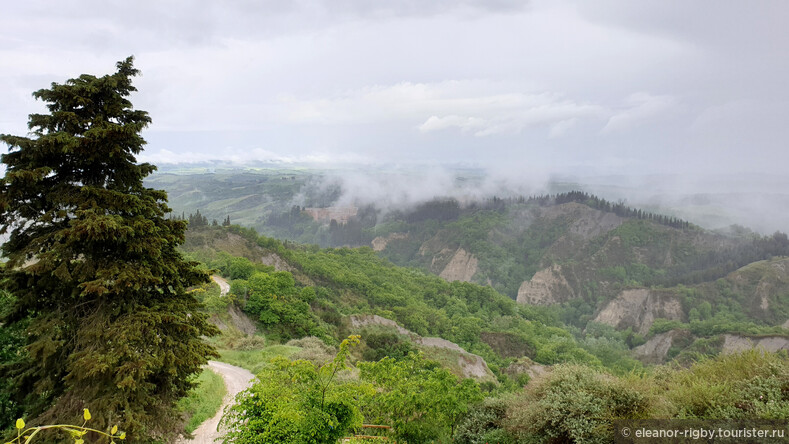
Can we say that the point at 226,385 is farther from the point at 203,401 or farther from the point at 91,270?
the point at 91,270

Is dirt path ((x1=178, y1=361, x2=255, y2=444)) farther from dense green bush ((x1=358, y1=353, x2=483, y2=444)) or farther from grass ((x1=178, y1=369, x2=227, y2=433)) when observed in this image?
dense green bush ((x1=358, y1=353, x2=483, y2=444))

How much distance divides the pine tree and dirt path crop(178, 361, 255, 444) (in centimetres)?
271

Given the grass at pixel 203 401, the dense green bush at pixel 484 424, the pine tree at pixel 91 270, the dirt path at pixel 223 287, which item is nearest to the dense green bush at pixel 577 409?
the dense green bush at pixel 484 424

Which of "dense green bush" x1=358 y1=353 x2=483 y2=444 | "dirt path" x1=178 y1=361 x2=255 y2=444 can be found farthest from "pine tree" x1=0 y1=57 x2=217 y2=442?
"dense green bush" x1=358 y1=353 x2=483 y2=444

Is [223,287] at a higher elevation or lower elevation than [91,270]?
lower

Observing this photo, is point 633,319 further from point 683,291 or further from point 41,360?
point 41,360

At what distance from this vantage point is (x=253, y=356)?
28047 millimetres

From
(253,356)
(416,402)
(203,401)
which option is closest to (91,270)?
(416,402)

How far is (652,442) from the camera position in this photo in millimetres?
8953

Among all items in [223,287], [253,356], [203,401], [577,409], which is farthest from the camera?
[223,287]

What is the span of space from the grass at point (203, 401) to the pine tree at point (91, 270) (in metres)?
5.21

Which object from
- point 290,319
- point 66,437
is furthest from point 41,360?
point 290,319

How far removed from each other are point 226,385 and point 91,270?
1445cm

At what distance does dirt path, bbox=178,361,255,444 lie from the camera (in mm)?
14553
